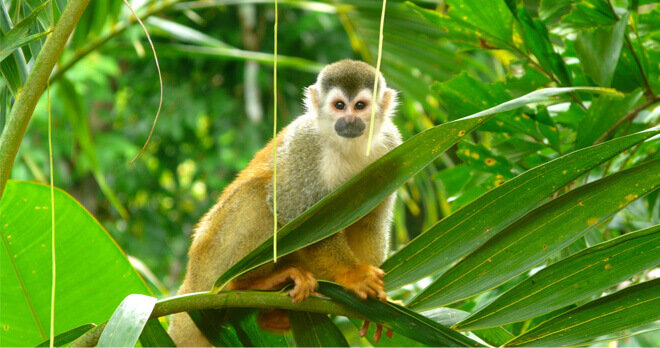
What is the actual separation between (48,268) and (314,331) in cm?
72

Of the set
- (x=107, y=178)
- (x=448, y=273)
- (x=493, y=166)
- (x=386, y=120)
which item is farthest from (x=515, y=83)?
(x=107, y=178)

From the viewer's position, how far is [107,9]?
2.57 metres

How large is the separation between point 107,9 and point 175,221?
17.8 feet

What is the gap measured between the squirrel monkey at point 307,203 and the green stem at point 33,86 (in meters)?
0.78

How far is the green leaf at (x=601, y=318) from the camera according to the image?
1247 mm

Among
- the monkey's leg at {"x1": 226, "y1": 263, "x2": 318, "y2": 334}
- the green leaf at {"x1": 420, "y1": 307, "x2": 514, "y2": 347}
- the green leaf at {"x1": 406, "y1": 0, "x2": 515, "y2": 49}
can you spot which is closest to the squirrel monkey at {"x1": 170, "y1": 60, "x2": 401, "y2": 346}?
the monkey's leg at {"x1": 226, "y1": 263, "x2": 318, "y2": 334}

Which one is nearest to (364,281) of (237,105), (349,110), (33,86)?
(349,110)

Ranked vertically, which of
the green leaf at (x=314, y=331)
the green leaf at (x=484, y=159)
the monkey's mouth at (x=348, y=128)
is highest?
the green leaf at (x=484, y=159)

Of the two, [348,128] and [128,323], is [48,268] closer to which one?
[128,323]

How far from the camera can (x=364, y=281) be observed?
1646 millimetres

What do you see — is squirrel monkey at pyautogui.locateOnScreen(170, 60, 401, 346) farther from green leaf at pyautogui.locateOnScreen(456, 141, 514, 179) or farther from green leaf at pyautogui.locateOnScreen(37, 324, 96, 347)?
green leaf at pyautogui.locateOnScreen(37, 324, 96, 347)

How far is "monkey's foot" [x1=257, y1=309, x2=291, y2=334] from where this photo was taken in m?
1.85

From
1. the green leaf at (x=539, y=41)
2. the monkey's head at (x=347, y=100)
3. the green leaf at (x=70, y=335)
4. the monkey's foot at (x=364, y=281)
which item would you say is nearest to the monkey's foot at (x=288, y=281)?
the monkey's foot at (x=364, y=281)

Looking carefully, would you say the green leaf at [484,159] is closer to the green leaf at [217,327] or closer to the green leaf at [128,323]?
the green leaf at [217,327]
